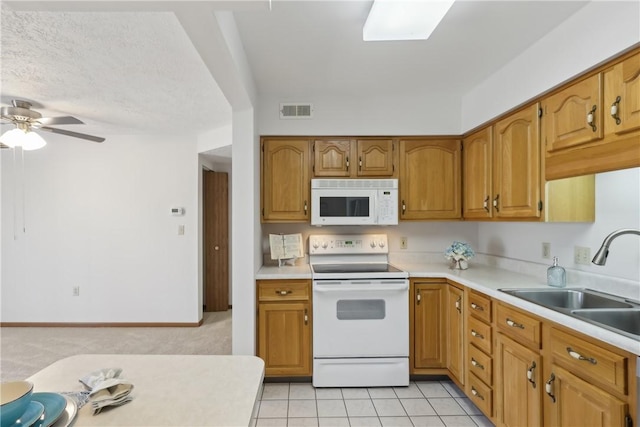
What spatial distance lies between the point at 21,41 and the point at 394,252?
3.19 metres

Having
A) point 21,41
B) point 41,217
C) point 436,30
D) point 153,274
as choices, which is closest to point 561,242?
point 436,30

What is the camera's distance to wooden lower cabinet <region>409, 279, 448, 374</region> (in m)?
2.60

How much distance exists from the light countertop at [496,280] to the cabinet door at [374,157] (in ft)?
2.96

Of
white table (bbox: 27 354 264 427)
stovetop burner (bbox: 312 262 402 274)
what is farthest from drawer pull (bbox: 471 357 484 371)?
white table (bbox: 27 354 264 427)

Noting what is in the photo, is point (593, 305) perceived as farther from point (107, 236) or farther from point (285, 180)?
point (107, 236)

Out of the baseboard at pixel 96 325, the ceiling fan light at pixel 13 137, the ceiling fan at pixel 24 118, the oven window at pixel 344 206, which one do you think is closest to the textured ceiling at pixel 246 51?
the ceiling fan at pixel 24 118

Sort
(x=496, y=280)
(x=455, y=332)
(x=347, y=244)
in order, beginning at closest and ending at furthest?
(x=496, y=280), (x=455, y=332), (x=347, y=244)

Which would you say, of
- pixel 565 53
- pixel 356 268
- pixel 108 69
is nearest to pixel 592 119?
pixel 565 53

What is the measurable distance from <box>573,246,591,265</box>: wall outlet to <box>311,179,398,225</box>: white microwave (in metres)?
1.28

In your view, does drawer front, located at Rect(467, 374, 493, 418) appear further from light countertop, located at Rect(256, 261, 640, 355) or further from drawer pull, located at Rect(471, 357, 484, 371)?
light countertop, located at Rect(256, 261, 640, 355)

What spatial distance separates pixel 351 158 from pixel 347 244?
829mm

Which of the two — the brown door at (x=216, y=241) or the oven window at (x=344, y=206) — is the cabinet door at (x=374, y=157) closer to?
the oven window at (x=344, y=206)

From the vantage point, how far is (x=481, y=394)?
2.08 metres

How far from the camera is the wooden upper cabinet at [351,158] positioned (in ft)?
9.66
